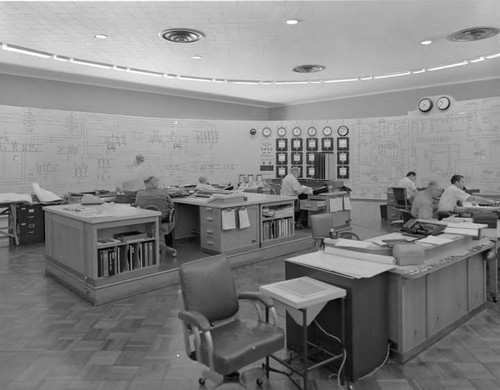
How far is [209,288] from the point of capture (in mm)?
2533

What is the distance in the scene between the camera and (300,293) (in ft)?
8.13

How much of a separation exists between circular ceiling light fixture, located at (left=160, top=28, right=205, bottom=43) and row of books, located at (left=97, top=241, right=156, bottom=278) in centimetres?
306

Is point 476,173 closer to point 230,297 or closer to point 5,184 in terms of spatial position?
point 230,297

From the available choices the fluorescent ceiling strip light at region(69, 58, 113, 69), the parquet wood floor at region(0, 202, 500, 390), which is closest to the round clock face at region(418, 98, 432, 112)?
the parquet wood floor at region(0, 202, 500, 390)

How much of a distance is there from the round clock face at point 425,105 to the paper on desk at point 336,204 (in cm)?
313

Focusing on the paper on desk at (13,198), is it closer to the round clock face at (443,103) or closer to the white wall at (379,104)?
the white wall at (379,104)

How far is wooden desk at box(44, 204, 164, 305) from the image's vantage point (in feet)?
13.7

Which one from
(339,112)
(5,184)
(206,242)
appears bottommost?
(206,242)

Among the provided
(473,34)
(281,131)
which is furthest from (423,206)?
(281,131)

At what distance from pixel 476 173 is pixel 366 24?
4710mm

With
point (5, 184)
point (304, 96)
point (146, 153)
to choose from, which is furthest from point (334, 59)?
point (5, 184)

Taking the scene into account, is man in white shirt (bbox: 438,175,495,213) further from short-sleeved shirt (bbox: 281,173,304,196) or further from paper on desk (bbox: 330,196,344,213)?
short-sleeved shirt (bbox: 281,173,304,196)

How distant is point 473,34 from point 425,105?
3.25 metres

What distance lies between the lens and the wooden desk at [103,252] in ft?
13.7
